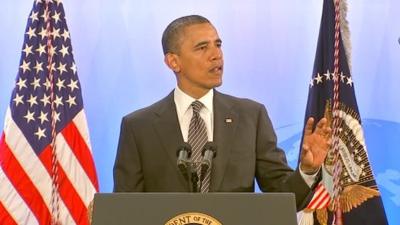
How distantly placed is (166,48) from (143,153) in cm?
50

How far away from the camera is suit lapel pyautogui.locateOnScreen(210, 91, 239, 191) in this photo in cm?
261

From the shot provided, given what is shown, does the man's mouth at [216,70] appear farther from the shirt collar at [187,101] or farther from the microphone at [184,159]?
the microphone at [184,159]

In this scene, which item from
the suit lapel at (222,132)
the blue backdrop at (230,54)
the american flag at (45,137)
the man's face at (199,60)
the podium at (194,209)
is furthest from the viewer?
the blue backdrop at (230,54)

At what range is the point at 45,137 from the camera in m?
3.57

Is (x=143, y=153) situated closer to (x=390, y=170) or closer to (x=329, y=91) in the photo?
(x=329, y=91)

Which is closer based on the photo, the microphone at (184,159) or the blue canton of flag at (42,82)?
the microphone at (184,159)

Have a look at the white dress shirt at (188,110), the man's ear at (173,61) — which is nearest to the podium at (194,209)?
the white dress shirt at (188,110)

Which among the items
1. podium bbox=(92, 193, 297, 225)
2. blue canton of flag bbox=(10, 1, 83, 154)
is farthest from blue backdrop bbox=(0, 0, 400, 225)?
podium bbox=(92, 193, 297, 225)

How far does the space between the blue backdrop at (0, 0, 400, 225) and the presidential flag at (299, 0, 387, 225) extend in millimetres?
439

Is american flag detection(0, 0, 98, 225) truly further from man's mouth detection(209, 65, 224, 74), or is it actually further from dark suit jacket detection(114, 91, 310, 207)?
man's mouth detection(209, 65, 224, 74)

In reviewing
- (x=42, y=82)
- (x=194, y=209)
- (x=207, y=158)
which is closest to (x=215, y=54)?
(x=207, y=158)

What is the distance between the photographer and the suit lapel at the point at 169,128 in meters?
2.71

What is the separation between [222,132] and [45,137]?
1274mm

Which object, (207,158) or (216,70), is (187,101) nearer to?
(216,70)
